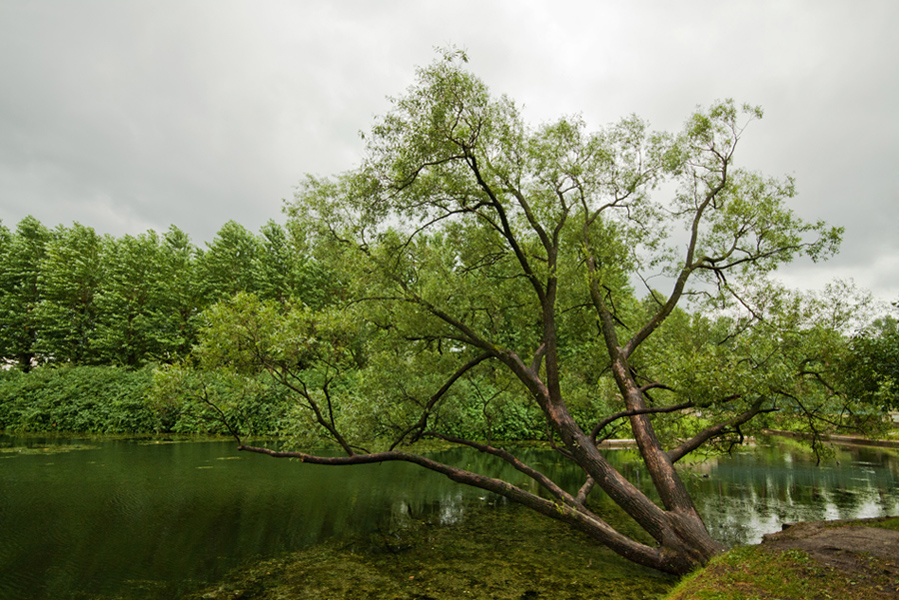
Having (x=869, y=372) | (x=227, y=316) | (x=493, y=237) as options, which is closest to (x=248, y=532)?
(x=227, y=316)

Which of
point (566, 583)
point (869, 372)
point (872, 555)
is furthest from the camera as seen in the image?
point (566, 583)

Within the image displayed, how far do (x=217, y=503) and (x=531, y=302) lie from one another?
1097 cm

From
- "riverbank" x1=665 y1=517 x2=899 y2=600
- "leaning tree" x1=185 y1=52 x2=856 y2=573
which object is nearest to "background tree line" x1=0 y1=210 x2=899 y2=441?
"leaning tree" x1=185 y1=52 x2=856 y2=573

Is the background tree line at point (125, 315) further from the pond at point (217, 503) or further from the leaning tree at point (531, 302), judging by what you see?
the leaning tree at point (531, 302)

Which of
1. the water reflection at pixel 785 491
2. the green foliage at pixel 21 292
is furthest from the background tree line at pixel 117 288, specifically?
the water reflection at pixel 785 491

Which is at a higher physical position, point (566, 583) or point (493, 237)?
point (493, 237)

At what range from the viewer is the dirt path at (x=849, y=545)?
611 cm

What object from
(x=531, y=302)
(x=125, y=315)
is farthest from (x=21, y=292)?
(x=531, y=302)

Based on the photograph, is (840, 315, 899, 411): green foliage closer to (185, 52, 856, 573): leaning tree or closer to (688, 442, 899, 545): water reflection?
(185, 52, 856, 573): leaning tree

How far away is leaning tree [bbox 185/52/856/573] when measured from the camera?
9.16 metres

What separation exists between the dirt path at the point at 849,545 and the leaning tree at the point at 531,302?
4.36 feet

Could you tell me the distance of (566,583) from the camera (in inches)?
337

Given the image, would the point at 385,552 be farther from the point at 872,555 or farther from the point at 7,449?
the point at 7,449

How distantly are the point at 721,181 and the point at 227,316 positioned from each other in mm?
13230
